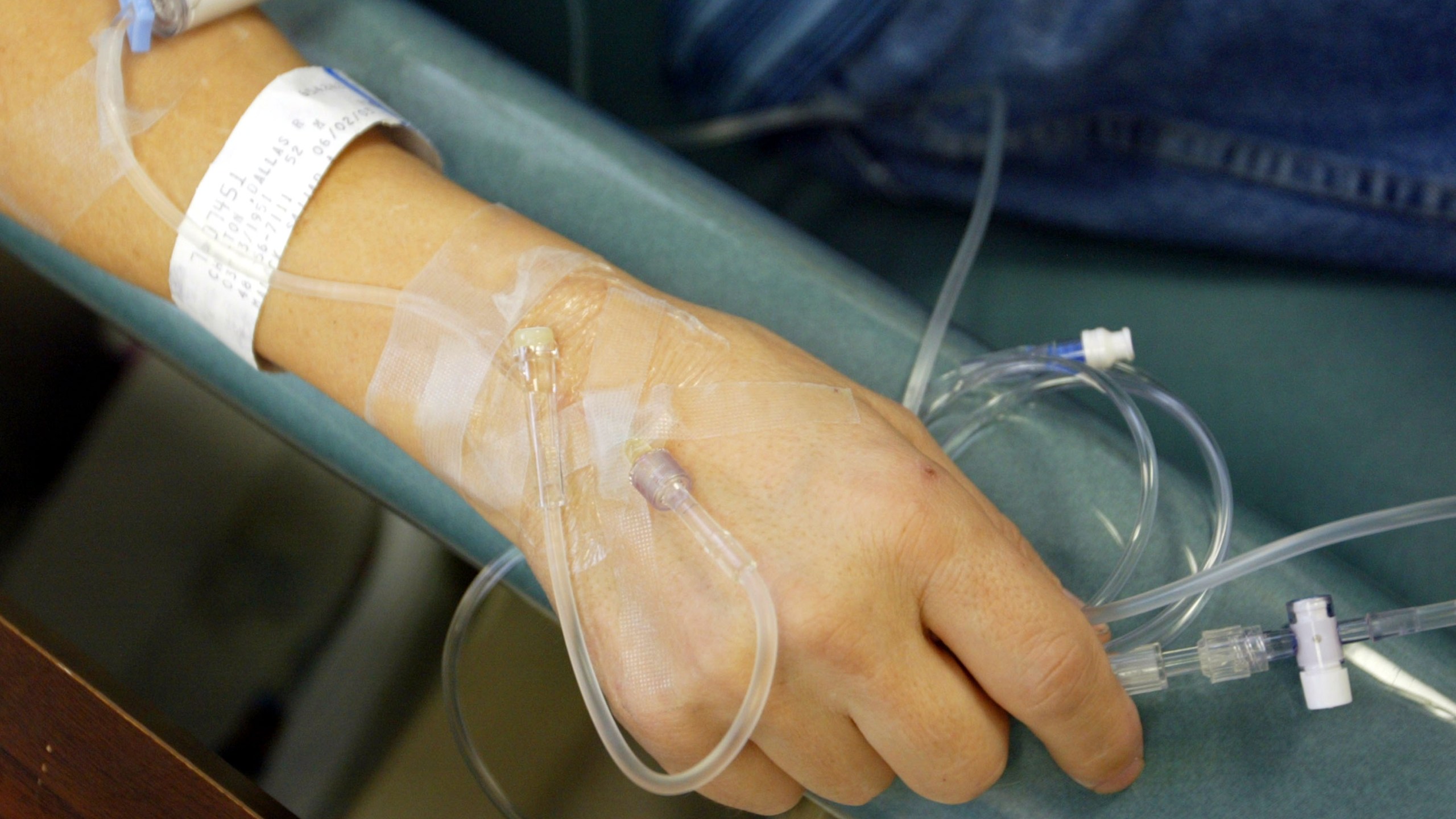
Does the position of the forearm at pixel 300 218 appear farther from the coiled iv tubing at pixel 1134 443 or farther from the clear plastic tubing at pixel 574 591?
the coiled iv tubing at pixel 1134 443

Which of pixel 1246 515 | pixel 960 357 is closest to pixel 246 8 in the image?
pixel 960 357

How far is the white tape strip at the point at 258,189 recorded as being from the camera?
66cm

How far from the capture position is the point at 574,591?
1.95 feet

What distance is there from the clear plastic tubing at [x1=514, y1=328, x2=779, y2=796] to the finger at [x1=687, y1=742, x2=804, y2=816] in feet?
0.11

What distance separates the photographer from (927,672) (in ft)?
1.86

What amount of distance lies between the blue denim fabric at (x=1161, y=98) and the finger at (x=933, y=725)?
60cm

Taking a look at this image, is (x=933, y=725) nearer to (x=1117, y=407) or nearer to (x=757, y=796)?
(x=757, y=796)

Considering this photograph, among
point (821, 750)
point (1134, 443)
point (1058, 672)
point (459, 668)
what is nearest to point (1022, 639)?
point (1058, 672)

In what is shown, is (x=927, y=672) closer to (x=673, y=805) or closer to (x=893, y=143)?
(x=673, y=805)

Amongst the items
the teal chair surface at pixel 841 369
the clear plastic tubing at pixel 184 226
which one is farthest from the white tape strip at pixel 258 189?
the teal chair surface at pixel 841 369

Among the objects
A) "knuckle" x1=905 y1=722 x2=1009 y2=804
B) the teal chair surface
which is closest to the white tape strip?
the teal chair surface

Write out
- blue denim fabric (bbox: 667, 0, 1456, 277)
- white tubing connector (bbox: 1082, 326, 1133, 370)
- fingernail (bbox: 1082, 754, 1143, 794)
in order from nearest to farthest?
fingernail (bbox: 1082, 754, 1143, 794) → white tubing connector (bbox: 1082, 326, 1133, 370) → blue denim fabric (bbox: 667, 0, 1456, 277)

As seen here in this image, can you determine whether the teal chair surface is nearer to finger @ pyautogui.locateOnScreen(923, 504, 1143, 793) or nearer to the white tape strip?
finger @ pyautogui.locateOnScreen(923, 504, 1143, 793)

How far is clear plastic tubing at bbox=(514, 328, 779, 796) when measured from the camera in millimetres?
523
